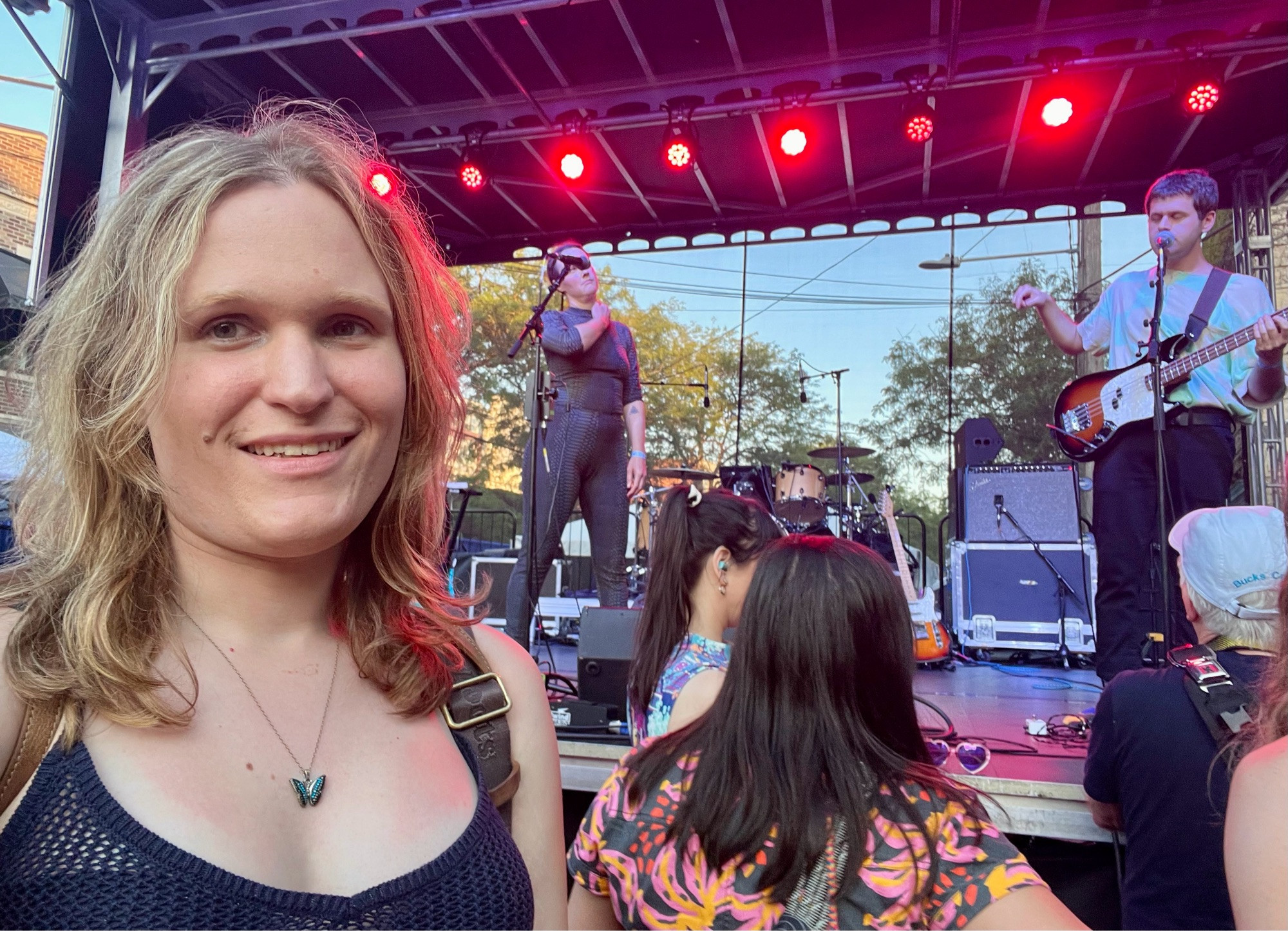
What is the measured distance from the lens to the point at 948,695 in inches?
198

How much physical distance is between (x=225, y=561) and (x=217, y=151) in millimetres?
467

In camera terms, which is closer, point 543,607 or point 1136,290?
point 1136,290

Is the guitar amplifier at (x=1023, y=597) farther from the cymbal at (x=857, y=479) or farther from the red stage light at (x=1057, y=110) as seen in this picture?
the red stage light at (x=1057, y=110)

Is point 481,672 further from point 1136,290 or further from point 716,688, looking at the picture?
point 1136,290

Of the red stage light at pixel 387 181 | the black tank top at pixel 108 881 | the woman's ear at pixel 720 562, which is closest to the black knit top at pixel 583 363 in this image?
the woman's ear at pixel 720 562

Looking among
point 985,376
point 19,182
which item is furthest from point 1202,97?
point 19,182

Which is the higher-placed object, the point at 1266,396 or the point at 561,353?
the point at 561,353

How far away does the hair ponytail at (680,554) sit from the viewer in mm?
3287

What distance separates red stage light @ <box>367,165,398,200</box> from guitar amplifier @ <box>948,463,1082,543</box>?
6.20m

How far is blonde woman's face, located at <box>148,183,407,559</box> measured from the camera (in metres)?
0.90

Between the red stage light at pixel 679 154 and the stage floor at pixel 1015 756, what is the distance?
11.5ft

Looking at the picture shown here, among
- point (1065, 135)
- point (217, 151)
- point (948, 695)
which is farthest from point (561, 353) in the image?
point (1065, 135)

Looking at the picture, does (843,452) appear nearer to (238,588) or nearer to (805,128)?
(805,128)

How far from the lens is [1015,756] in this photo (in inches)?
132
